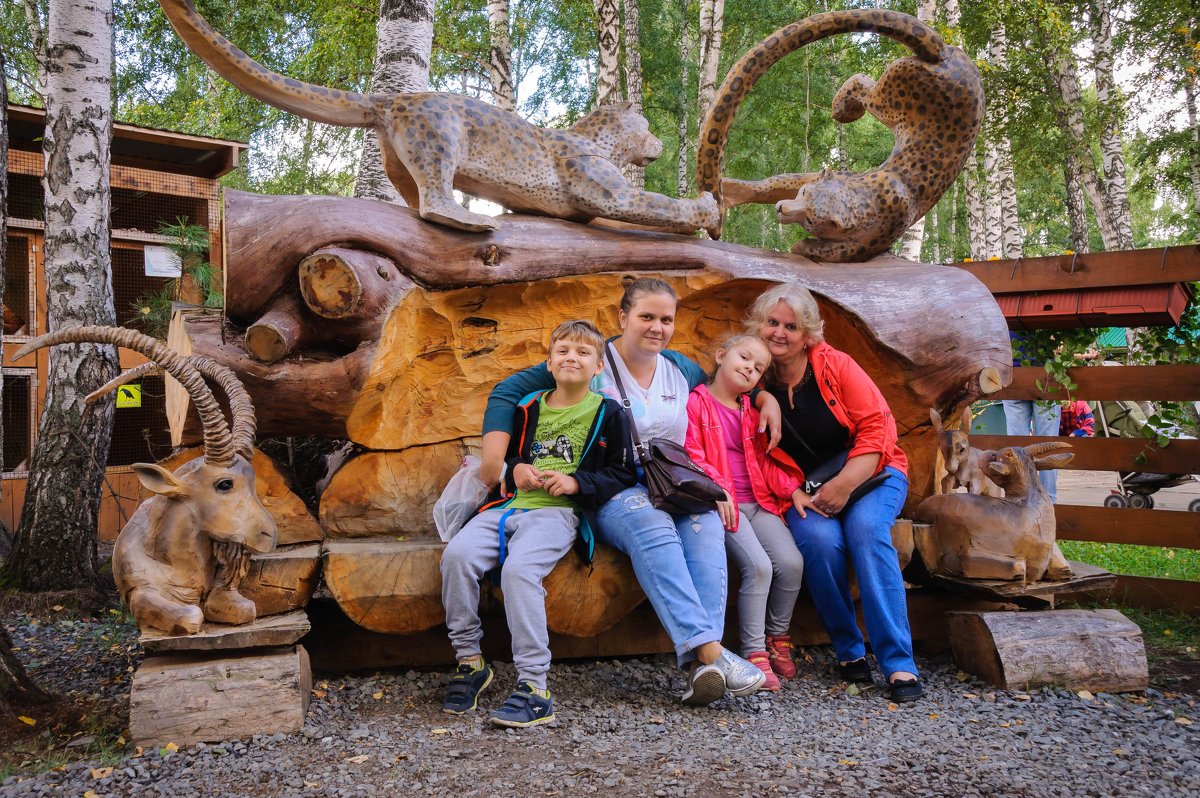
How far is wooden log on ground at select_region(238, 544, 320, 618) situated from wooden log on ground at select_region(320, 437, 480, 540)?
512 mm

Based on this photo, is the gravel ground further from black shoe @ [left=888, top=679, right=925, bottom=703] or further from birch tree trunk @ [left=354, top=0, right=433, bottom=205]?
birch tree trunk @ [left=354, top=0, right=433, bottom=205]

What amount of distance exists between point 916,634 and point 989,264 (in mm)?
2175

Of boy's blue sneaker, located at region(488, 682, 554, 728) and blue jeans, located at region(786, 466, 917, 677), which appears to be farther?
blue jeans, located at region(786, 466, 917, 677)

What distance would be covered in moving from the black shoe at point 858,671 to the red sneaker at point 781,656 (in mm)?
214

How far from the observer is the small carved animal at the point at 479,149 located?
347 centimetres

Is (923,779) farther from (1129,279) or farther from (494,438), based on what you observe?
(1129,279)

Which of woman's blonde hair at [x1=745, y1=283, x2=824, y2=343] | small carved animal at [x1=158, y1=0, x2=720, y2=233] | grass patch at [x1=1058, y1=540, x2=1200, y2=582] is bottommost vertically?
grass patch at [x1=1058, y1=540, x2=1200, y2=582]

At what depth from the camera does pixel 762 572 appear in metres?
3.34

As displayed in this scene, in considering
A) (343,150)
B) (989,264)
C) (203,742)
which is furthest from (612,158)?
(343,150)

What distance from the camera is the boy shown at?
9.57 feet

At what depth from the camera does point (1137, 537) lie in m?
4.57

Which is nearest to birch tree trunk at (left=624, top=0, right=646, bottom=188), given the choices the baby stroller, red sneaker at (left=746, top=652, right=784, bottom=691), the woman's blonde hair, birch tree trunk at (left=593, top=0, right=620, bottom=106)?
birch tree trunk at (left=593, top=0, right=620, bottom=106)

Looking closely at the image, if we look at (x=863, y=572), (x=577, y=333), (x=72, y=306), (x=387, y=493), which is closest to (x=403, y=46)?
(x=72, y=306)

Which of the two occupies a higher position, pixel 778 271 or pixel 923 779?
pixel 778 271
